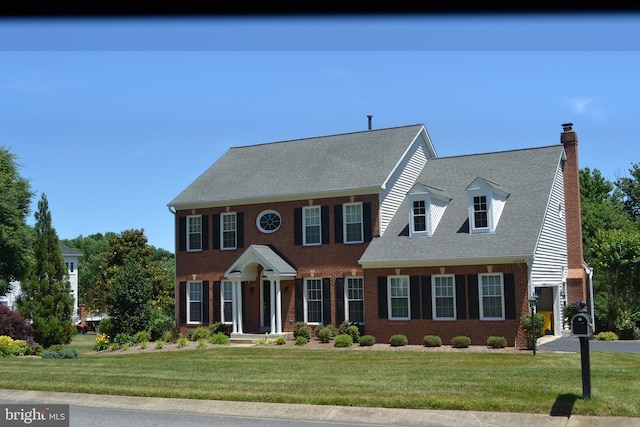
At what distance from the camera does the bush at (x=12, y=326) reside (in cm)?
2745

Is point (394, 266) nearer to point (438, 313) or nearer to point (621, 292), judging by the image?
point (438, 313)

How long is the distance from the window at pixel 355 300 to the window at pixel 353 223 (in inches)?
66.5

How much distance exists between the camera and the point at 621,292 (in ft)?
106

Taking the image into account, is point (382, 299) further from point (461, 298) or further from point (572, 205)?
point (572, 205)

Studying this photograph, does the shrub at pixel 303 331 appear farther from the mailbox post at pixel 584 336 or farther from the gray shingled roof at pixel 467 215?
the mailbox post at pixel 584 336

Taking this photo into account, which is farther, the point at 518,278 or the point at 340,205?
the point at 340,205

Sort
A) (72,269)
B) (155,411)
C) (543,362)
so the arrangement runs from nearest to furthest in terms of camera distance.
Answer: (155,411) → (543,362) → (72,269)

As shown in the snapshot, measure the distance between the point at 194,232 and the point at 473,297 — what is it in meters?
14.0

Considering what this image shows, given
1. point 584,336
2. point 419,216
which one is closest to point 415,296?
point 419,216

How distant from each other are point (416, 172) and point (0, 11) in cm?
2950

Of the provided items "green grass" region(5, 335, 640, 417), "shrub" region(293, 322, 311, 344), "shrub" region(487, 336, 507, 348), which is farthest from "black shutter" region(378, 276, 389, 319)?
"green grass" region(5, 335, 640, 417)

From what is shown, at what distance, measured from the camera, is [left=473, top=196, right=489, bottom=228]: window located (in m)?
26.7

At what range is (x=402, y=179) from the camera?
3056 centimetres

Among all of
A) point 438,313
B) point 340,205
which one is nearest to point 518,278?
point 438,313
